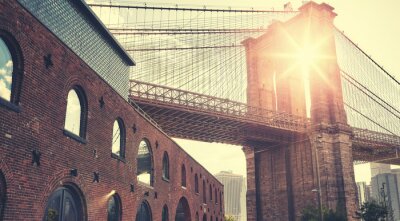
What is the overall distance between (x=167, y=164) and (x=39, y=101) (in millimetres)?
12260

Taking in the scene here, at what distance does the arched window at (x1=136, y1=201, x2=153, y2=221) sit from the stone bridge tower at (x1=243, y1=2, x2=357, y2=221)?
19.8m

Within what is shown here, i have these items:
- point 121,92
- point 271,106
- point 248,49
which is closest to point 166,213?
point 121,92

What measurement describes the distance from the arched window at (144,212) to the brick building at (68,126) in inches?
1.8

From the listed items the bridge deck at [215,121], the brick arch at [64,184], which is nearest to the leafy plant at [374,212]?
the bridge deck at [215,121]

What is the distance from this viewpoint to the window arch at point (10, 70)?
9.05 m

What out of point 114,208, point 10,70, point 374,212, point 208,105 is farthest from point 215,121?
point 10,70

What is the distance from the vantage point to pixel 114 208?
1520 cm

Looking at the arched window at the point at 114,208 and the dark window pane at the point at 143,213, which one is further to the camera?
the dark window pane at the point at 143,213

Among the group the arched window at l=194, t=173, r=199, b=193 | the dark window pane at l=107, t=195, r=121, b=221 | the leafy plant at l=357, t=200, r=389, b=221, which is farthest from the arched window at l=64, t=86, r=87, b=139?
the leafy plant at l=357, t=200, r=389, b=221

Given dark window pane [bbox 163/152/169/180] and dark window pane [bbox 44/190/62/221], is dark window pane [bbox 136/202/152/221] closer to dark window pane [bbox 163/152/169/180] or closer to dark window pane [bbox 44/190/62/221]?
dark window pane [bbox 163/152/169/180]

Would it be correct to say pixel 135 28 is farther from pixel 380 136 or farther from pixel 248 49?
pixel 380 136

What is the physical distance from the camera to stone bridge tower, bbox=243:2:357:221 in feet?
122

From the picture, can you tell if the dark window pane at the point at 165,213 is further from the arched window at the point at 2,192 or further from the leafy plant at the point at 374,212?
the leafy plant at the point at 374,212

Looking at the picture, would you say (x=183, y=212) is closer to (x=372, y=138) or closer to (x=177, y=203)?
(x=177, y=203)
